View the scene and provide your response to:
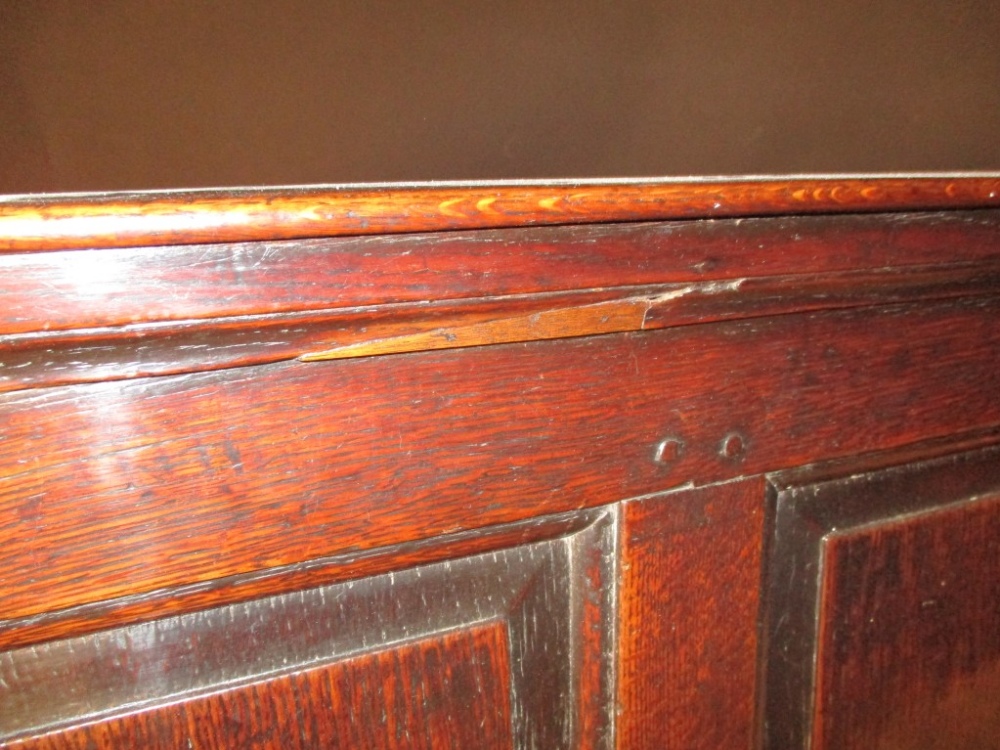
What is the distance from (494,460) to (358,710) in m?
0.15

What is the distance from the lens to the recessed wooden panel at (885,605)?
47 cm

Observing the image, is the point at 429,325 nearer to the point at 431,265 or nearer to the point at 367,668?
the point at 431,265

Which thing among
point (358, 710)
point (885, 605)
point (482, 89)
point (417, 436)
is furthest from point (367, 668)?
point (482, 89)

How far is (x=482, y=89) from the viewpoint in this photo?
125cm

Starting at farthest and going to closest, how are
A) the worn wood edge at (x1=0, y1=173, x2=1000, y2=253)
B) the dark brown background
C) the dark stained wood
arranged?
the dark brown background < the dark stained wood < the worn wood edge at (x1=0, y1=173, x2=1000, y2=253)

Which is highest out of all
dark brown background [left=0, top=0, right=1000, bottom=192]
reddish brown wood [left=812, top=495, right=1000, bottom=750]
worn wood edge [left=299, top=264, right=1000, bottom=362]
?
dark brown background [left=0, top=0, right=1000, bottom=192]

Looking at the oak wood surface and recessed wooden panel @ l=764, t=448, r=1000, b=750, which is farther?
recessed wooden panel @ l=764, t=448, r=1000, b=750

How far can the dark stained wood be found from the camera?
16.4 inches

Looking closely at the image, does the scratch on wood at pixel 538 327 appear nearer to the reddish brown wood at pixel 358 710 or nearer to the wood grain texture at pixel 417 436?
the wood grain texture at pixel 417 436

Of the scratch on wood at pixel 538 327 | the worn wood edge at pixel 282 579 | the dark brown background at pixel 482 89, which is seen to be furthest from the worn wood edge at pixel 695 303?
the dark brown background at pixel 482 89

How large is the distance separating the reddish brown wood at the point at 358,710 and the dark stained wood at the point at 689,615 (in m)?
0.08

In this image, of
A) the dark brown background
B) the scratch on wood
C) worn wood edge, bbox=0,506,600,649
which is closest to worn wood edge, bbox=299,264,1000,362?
the scratch on wood

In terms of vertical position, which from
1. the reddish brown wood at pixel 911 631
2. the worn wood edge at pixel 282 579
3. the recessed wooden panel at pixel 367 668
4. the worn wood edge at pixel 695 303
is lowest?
the reddish brown wood at pixel 911 631

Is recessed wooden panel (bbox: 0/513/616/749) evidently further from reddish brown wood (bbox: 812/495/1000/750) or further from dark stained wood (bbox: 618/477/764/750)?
reddish brown wood (bbox: 812/495/1000/750)
